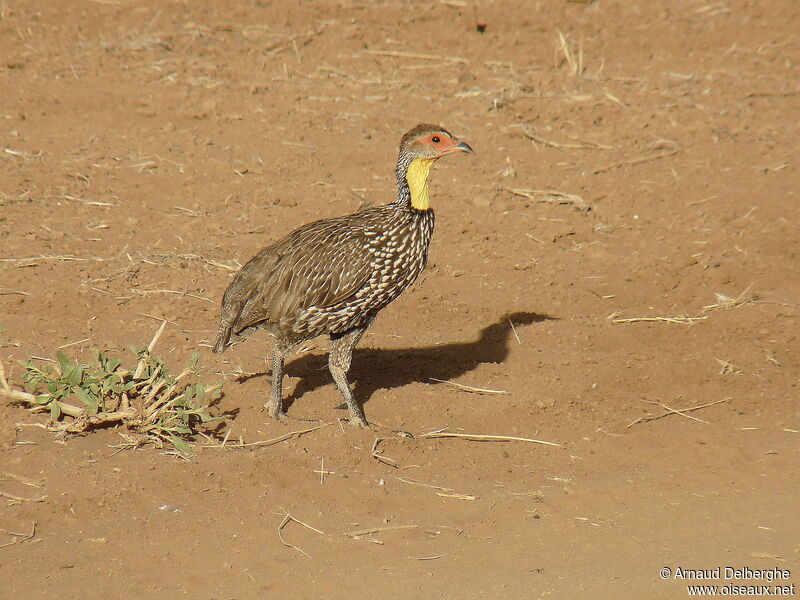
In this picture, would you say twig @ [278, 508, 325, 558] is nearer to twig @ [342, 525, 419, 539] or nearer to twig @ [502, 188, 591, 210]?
twig @ [342, 525, 419, 539]

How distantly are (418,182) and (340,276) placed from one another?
2.80 feet

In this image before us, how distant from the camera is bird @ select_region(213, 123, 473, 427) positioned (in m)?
6.59

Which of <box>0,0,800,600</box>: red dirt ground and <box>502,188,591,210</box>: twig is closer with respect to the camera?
<box>0,0,800,600</box>: red dirt ground

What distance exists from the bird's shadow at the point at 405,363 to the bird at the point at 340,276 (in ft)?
1.97

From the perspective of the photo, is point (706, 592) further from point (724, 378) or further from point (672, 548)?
point (724, 378)

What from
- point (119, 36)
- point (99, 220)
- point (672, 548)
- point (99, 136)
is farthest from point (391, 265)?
point (119, 36)

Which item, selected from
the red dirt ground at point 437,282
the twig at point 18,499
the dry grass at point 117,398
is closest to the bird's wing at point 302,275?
the dry grass at point 117,398

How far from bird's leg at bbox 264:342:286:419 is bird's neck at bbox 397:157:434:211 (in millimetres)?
1294

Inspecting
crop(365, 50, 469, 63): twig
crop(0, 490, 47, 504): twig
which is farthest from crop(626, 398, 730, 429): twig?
crop(365, 50, 469, 63): twig

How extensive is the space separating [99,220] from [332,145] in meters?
2.68

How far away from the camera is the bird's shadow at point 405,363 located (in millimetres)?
7555

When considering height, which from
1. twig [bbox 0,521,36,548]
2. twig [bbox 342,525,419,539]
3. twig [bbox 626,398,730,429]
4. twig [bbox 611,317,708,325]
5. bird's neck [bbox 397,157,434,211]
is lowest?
twig [bbox 342,525,419,539]

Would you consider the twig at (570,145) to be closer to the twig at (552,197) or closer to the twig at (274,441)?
the twig at (552,197)

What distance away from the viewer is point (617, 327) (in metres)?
8.23
